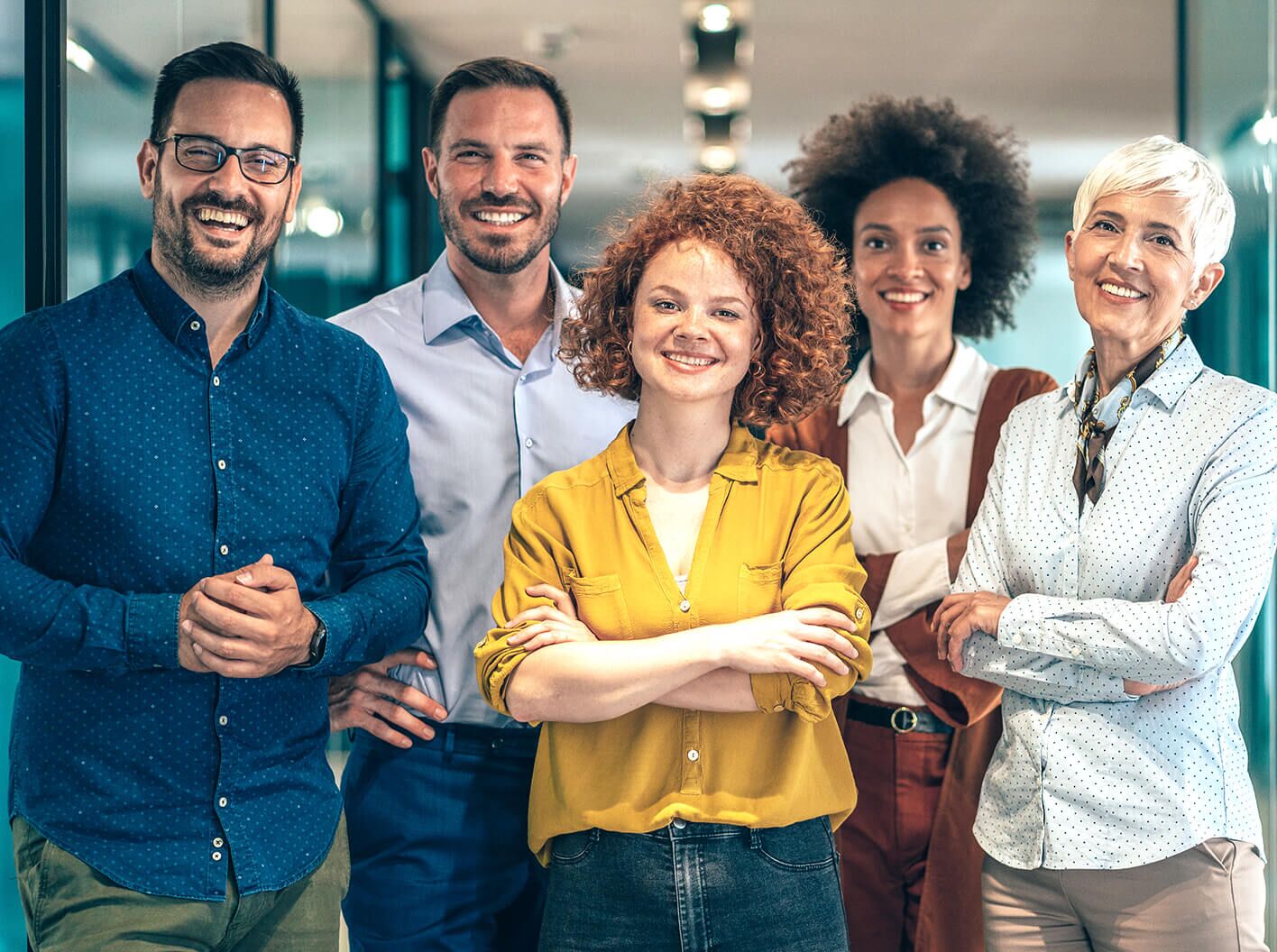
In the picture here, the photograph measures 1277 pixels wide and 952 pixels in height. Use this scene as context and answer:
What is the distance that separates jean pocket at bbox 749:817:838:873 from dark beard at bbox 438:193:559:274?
1.22m

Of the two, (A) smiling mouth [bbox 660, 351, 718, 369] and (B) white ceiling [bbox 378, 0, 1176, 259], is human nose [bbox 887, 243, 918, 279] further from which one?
(B) white ceiling [bbox 378, 0, 1176, 259]

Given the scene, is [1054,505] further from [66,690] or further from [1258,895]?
[66,690]

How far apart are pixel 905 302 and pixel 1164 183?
728 mm

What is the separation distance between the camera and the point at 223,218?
2.12 meters

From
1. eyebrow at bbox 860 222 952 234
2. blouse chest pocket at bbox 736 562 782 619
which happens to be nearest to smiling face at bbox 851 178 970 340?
eyebrow at bbox 860 222 952 234

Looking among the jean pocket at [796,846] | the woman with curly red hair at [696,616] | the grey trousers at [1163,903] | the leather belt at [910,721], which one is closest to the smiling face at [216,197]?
the woman with curly red hair at [696,616]

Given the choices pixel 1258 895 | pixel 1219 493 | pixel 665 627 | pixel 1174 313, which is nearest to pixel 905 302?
pixel 1174 313

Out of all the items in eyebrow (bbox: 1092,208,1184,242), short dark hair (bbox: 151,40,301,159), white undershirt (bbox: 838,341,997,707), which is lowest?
white undershirt (bbox: 838,341,997,707)

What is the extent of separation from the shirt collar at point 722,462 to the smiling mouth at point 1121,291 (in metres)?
0.64

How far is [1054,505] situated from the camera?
7.37ft

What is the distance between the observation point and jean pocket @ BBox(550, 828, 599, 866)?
202 centimetres

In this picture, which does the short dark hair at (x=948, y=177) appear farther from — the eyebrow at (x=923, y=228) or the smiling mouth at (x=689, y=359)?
the smiling mouth at (x=689, y=359)

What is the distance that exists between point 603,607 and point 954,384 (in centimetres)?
108

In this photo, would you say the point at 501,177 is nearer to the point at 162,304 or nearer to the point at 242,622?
the point at 162,304
